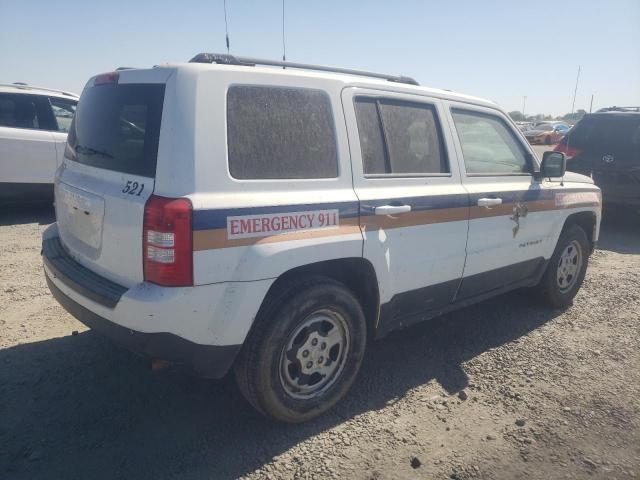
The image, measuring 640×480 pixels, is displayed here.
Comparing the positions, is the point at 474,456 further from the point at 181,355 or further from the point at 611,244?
the point at 611,244

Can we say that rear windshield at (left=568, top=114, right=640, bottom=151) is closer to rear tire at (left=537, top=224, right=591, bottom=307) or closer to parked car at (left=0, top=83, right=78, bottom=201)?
rear tire at (left=537, top=224, right=591, bottom=307)

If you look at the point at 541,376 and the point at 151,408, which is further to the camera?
the point at 541,376

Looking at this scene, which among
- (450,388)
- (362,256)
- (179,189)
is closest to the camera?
(179,189)

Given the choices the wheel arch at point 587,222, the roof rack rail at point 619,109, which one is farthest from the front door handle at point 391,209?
the roof rack rail at point 619,109

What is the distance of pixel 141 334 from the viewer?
7.76ft

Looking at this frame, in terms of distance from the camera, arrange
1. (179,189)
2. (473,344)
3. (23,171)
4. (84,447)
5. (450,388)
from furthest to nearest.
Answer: (23,171), (473,344), (450,388), (84,447), (179,189)

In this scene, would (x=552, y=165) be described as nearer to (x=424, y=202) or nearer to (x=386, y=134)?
(x=424, y=202)

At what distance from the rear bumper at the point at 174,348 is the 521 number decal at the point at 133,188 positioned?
665mm

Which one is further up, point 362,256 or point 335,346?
point 362,256

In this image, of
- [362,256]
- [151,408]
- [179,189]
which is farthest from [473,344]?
[179,189]

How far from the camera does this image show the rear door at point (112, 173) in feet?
7.78

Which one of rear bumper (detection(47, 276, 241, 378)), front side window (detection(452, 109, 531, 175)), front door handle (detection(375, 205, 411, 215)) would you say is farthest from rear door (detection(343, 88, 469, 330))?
rear bumper (detection(47, 276, 241, 378))

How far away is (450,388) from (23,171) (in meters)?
6.59

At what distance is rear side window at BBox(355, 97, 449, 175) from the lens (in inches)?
119
